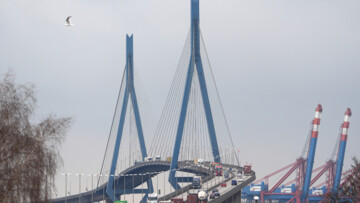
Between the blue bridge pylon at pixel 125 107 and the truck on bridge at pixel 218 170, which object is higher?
the blue bridge pylon at pixel 125 107

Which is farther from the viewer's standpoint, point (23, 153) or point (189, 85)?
point (189, 85)

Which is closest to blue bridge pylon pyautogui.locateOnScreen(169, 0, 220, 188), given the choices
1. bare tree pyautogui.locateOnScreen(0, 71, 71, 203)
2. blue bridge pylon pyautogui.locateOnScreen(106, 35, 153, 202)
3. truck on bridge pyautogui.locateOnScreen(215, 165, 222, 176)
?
truck on bridge pyautogui.locateOnScreen(215, 165, 222, 176)

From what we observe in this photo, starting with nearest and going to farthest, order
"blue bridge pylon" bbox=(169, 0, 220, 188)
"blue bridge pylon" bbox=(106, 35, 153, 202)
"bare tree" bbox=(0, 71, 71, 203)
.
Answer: "bare tree" bbox=(0, 71, 71, 203), "blue bridge pylon" bbox=(169, 0, 220, 188), "blue bridge pylon" bbox=(106, 35, 153, 202)

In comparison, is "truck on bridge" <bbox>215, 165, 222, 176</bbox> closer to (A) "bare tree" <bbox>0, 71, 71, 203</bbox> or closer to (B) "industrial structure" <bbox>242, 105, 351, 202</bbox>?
(B) "industrial structure" <bbox>242, 105, 351, 202</bbox>

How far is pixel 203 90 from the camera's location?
88.6 m

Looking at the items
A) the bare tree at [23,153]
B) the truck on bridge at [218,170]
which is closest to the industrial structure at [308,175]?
the truck on bridge at [218,170]

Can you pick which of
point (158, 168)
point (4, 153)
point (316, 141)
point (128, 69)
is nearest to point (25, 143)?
point (4, 153)

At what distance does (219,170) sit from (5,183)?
7071 centimetres

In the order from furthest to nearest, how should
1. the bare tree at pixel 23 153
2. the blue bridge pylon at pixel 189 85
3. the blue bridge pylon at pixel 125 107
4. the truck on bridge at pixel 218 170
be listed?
1. the blue bridge pylon at pixel 125 107
2. the truck on bridge at pixel 218 170
3. the blue bridge pylon at pixel 189 85
4. the bare tree at pixel 23 153

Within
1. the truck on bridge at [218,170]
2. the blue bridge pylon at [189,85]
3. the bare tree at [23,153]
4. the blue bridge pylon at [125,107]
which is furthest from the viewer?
the blue bridge pylon at [125,107]

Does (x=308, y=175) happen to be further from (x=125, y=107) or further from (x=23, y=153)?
(x=23, y=153)

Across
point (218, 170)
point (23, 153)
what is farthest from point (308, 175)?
point (23, 153)

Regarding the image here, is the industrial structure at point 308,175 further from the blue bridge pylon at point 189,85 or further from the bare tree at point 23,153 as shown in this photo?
the bare tree at point 23,153

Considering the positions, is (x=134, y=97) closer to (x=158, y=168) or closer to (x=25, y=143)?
(x=158, y=168)
